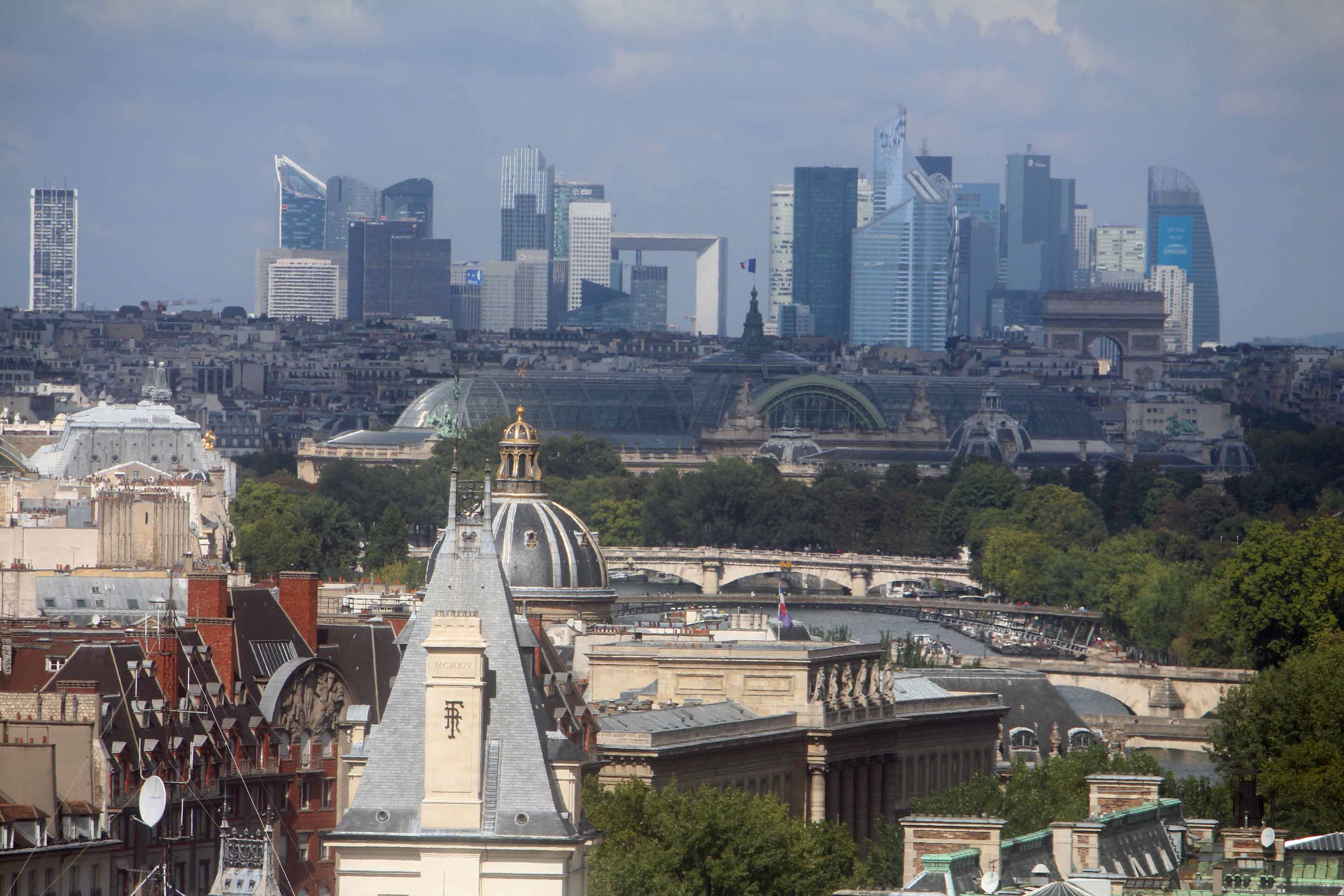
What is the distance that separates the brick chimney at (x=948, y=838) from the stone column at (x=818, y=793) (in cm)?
3143

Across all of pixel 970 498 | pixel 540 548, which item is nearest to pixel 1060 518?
pixel 970 498

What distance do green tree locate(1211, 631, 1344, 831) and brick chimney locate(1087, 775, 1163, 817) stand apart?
11256 millimetres

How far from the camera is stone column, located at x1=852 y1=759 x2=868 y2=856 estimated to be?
6794cm

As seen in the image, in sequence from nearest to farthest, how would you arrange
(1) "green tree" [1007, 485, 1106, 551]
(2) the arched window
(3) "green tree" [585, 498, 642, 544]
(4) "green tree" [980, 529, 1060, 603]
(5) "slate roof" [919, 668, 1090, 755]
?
(2) the arched window → (5) "slate roof" [919, 668, 1090, 755] → (4) "green tree" [980, 529, 1060, 603] → (1) "green tree" [1007, 485, 1106, 551] → (3) "green tree" [585, 498, 642, 544]

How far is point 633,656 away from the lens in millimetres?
67438

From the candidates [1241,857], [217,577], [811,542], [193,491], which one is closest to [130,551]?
[193,491]

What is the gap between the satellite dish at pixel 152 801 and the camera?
3798 cm

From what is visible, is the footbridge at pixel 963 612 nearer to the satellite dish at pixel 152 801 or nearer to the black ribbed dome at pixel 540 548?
the black ribbed dome at pixel 540 548

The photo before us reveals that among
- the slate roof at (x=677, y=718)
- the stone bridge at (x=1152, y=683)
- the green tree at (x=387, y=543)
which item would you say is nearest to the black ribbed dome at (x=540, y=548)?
the slate roof at (x=677, y=718)

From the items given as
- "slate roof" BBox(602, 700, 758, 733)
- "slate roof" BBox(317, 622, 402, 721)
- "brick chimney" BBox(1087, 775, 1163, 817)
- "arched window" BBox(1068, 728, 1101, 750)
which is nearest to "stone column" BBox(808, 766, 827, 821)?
"slate roof" BBox(602, 700, 758, 733)

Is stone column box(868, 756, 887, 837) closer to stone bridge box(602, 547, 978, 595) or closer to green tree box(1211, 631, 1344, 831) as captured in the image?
green tree box(1211, 631, 1344, 831)

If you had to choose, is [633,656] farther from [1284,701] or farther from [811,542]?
[811,542]

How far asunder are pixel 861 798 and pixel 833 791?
1481mm

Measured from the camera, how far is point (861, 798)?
2721 inches
